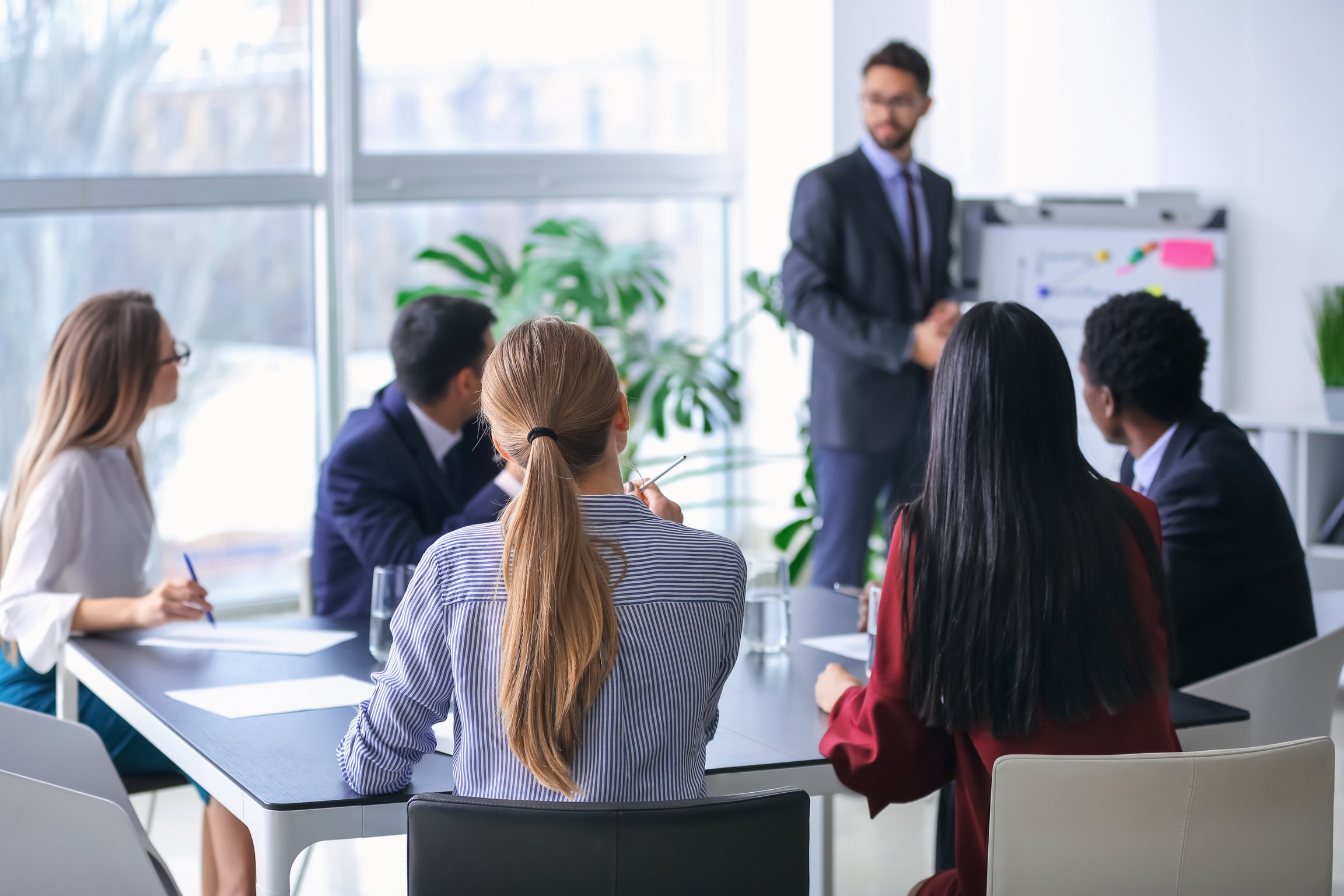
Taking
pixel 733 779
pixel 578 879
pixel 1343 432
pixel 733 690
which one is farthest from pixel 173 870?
pixel 1343 432

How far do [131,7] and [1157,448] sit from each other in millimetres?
3381

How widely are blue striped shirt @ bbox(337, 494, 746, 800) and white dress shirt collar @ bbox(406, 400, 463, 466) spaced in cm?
138

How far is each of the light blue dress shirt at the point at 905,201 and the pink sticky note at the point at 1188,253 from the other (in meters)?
0.95

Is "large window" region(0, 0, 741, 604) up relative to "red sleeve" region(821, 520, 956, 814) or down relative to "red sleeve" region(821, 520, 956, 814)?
up

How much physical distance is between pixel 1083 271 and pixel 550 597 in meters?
3.49

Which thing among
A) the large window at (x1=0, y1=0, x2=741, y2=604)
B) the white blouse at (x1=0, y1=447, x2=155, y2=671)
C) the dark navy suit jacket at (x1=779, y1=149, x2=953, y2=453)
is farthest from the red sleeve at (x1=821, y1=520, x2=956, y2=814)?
the large window at (x1=0, y1=0, x2=741, y2=604)

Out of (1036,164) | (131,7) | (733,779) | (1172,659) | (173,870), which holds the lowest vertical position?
(173,870)

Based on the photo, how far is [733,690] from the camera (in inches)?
78.9

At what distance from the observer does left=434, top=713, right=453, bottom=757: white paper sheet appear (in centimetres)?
172

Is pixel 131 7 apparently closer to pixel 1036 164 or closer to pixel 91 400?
pixel 91 400

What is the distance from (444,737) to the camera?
177cm

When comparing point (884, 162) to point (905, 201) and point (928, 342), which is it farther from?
point (928, 342)

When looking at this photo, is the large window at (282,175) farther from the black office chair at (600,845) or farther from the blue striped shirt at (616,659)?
the black office chair at (600,845)

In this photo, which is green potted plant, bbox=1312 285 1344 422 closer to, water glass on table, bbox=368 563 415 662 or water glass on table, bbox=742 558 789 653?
water glass on table, bbox=742 558 789 653
